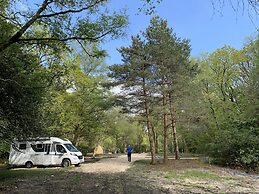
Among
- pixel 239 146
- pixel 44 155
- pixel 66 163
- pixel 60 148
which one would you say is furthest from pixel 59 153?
pixel 239 146

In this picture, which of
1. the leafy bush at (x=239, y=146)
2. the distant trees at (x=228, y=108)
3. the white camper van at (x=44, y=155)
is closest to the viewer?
the leafy bush at (x=239, y=146)

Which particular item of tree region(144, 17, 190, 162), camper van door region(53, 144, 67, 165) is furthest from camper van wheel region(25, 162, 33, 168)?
tree region(144, 17, 190, 162)

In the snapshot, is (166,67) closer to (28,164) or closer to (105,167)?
(105,167)

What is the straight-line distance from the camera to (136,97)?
24453 mm

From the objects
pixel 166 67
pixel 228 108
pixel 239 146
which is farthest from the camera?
pixel 228 108

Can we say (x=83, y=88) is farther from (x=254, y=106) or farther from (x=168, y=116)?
(x=254, y=106)

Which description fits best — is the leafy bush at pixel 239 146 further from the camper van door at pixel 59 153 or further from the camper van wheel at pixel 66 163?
the camper van door at pixel 59 153

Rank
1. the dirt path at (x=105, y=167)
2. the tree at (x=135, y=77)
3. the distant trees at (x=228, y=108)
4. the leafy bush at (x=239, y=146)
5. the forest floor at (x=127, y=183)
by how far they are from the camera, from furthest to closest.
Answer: the tree at (x=135, y=77)
the distant trees at (x=228, y=108)
the leafy bush at (x=239, y=146)
the dirt path at (x=105, y=167)
the forest floor at (x=127, y=183)

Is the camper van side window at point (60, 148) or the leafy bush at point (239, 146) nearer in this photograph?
the leafy bush at point (239, 146)

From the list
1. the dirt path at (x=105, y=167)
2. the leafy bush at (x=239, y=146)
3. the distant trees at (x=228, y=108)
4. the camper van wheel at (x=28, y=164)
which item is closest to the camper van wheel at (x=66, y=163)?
the dirt path at (x=105, y=167)

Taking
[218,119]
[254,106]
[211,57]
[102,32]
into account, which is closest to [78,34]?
[102,32]

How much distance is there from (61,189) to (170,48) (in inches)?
597

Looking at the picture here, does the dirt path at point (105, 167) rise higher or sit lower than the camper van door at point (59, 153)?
lower

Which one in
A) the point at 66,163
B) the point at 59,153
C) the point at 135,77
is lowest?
the point at 66,163
